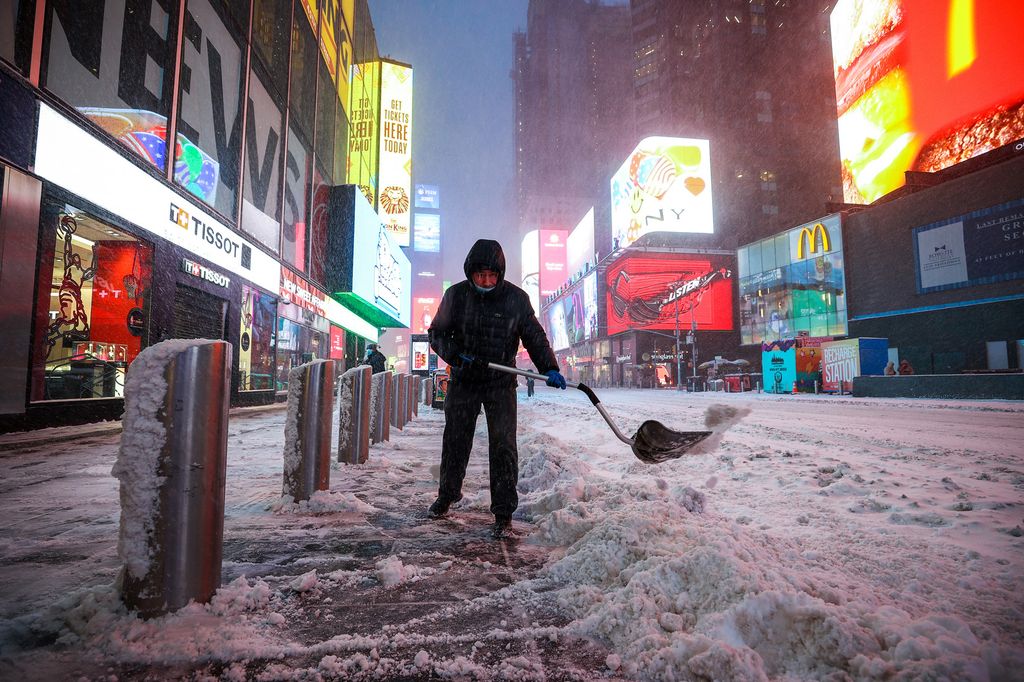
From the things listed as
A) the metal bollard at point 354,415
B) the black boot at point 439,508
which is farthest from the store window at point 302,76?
the black boot at point 439,508

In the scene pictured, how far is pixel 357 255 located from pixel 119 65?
1371 centimetres

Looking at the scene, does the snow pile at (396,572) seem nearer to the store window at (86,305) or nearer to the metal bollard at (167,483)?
the metal bollard at (167,483)

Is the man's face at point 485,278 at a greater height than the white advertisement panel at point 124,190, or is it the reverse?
the white advertisement panel at point 124,190

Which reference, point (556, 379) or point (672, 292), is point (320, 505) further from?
point (672, 292)

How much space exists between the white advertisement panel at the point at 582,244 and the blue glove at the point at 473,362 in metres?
73.9

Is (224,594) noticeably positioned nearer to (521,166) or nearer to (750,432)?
(750,432)

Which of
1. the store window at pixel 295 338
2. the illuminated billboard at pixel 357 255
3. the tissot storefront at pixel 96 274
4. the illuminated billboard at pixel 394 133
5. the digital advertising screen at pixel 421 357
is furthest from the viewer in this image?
the illuminated billboard at pixel 394 133

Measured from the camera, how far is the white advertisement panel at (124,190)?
6.77m

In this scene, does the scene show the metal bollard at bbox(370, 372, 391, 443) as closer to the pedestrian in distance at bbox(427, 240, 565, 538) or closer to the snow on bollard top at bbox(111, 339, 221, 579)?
the pedestrian in distance at bbox(427, 240, 565, 538)

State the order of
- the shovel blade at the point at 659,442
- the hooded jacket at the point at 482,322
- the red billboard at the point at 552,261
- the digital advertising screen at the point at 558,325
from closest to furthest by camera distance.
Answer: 1. the shovel blade at the point at 659,442
2. the hooded jacket at the point at 482,322
3. the digital advertising screen at the point at 558,325
4. the red billboard at the point at 552,261

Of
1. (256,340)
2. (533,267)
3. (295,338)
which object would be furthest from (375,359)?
(533,267)

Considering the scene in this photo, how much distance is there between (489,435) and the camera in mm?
3051

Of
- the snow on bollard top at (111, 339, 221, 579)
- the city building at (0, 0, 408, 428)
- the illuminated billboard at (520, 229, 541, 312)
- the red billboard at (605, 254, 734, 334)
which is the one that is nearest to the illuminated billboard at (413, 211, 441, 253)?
the illuminated billboard at (520, 229, 541, 312)

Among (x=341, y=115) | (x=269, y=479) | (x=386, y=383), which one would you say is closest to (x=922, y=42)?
(x=341, y=115)
